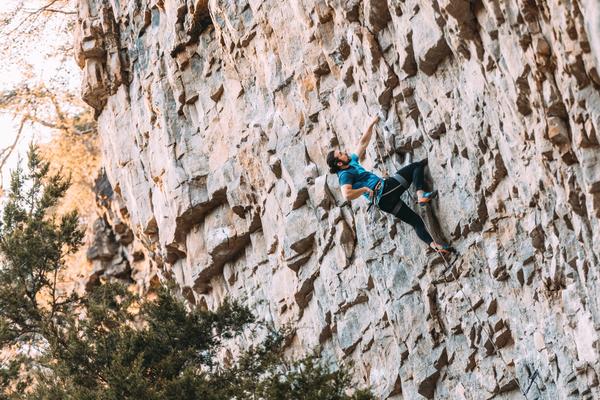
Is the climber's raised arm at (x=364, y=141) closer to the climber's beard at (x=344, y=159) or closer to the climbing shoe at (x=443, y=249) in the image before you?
the climber's beard at (x=344, y=159)

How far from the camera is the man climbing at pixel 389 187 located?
42.4 ft

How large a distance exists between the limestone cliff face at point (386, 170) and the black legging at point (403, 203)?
0.63ft

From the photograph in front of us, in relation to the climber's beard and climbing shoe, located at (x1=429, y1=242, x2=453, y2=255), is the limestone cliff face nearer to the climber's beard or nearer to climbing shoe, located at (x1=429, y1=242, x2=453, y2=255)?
climbing shoe, located at (x1=429, y1=242, x2=453, y2=255)

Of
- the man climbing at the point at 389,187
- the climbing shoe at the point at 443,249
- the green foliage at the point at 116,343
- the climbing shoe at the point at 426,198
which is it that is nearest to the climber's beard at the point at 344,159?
the man climbing at the point at 389,187

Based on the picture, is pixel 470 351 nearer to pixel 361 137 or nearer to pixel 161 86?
pixel 361 137

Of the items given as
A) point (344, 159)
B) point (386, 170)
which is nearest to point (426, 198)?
point (386, 170)

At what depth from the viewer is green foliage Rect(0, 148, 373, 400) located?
1279 cm

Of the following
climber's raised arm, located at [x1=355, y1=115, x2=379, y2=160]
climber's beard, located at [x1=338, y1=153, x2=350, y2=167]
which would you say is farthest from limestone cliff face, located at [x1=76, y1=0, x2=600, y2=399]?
climber's beard, located at [x1=338, y1=153, x2=350, y2=167]

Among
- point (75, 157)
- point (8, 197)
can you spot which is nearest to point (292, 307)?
point (8, 197)

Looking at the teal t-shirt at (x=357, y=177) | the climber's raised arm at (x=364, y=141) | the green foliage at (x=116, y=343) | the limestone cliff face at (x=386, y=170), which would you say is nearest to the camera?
the limestone cliff face at (x=386, y=170)

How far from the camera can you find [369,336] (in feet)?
46.3

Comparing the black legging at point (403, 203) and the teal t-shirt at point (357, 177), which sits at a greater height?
the teal t-shirt at point (357, 177)

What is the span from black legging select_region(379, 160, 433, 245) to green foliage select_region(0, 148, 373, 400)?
2.09 metres

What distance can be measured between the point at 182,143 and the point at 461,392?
7897 millimetres
